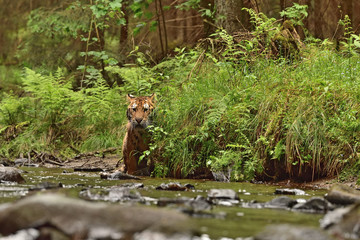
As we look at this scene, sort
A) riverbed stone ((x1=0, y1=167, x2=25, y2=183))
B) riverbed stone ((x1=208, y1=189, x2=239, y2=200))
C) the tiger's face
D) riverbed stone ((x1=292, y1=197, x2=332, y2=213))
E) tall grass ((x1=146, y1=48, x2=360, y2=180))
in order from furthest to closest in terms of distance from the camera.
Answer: the tiger's face → tall grass ((x1=146, y1=48, x2=360, y2=180)) → riverbed stone ((x1=0, y1=167, x2=25, y2=183)) → riverbed stone ((x1=208, y1=189, x2=239, y2=200)) → riverbed stone ((x1=292, y1=197, x2=332, y2=213))

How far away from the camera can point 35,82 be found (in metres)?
11.0

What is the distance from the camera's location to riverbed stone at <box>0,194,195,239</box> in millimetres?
2582

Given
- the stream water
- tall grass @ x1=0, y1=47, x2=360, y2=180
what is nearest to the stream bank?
the stream water

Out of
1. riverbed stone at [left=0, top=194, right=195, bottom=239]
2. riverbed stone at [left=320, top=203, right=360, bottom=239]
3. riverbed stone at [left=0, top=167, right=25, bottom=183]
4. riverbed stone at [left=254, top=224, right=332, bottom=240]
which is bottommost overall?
riverbed stone at [left=0, top=167, right=25, bottom=183]

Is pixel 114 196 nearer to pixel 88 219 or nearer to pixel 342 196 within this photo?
pixel 88 219

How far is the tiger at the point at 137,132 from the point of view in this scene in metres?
6.81

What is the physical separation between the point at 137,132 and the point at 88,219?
4.28 metres

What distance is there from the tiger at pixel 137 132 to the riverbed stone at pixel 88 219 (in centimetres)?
403

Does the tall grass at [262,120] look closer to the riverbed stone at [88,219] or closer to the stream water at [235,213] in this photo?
the stream water at [235,213]

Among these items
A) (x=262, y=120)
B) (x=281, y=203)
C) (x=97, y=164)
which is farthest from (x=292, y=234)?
(x=97, y=164)

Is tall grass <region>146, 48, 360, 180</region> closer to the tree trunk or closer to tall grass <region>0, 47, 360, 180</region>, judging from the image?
tall grass <region>0, 47, 360, 180</region>

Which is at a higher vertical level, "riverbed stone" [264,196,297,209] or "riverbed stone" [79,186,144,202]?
"riverbed stone" [79,186,144,202]

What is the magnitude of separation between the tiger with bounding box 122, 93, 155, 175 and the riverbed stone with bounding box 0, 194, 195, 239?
4028 millimetres

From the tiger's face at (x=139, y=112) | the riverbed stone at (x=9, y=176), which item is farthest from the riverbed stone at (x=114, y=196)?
the tiger's face at (x=139, y=112)
